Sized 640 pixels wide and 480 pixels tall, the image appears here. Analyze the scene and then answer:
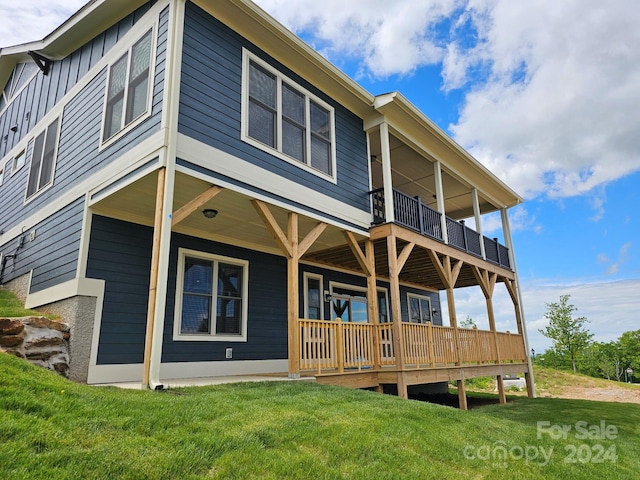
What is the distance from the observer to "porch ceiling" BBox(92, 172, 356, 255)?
21.5 feet

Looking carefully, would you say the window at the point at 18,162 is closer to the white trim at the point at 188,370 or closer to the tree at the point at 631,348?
the white trim at the point at 188,370

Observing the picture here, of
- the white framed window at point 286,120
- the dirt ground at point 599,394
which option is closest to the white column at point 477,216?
the white framed window at point 286,120

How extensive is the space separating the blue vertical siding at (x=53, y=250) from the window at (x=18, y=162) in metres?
2.53

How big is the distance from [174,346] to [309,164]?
165 inches

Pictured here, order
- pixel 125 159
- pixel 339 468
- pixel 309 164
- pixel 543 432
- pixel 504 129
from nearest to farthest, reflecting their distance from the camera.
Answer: pixel 339 468
pixel 543 432
pixel 125 159
pixel 309 164
pixel 504 129

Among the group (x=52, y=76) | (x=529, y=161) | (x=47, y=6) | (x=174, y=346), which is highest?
(x=529, y=161)

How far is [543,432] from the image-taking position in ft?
19.6

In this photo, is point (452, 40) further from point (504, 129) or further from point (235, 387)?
point (235, 387)

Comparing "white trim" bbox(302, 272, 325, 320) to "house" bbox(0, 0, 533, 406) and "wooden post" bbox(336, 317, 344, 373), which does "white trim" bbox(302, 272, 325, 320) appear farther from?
"wooden post" bbox(336, 317, 344, 373)

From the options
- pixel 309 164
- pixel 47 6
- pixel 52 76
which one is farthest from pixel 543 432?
pixel 47 6

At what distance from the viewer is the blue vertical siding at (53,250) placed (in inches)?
279

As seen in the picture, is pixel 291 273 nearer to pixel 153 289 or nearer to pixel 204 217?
pixel 204 217

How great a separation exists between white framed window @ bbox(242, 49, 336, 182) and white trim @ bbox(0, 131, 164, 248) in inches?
61.1

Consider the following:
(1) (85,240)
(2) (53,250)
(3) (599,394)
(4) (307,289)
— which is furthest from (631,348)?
(2) (53,250)
